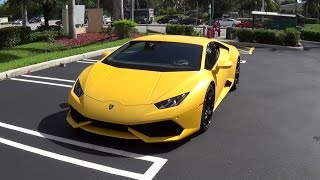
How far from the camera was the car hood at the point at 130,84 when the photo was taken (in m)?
5.23

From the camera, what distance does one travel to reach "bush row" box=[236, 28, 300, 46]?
2034cm

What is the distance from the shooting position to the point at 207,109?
5.82 metres

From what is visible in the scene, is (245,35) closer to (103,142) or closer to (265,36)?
(265,36)

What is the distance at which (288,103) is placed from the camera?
7633 mm

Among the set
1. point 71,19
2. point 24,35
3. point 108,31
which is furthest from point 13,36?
point 108,31

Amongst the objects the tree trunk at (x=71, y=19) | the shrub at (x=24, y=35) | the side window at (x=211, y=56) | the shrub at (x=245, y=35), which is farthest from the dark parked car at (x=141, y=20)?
the side window at (x=211, y=56)

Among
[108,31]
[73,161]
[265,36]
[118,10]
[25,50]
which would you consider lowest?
[73,161]

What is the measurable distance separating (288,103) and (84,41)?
1397cm

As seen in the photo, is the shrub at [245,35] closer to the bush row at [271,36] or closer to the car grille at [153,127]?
the bush row at [271,36]

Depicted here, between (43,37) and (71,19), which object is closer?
(71,19)

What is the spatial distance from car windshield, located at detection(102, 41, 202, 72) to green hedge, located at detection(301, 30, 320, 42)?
19.2m

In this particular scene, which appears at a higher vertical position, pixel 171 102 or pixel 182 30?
pixel 182 30

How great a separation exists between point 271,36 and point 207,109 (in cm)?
1582

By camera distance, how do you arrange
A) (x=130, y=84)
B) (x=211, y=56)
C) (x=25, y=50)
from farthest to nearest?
(x=25, y=50) → (x=211, y=56) → (x=130, y=84)
